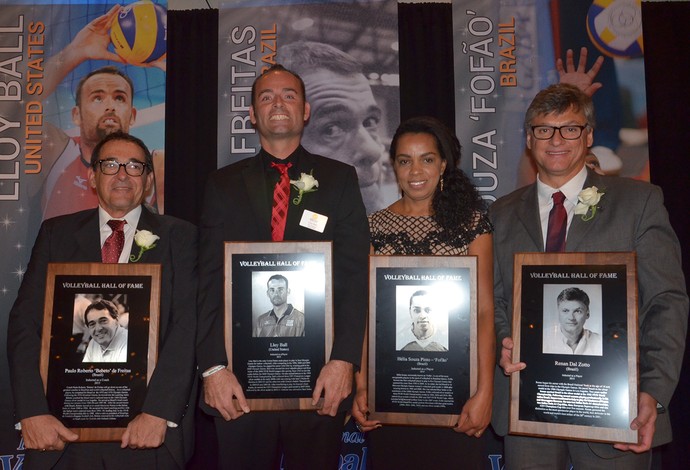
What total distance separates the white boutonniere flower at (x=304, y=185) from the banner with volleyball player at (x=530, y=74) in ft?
8.21

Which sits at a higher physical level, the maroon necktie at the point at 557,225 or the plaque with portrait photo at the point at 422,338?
the maroon necktie at the point at 557,225

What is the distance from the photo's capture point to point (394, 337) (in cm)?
292

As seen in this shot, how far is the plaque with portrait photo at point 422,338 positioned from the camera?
287cm

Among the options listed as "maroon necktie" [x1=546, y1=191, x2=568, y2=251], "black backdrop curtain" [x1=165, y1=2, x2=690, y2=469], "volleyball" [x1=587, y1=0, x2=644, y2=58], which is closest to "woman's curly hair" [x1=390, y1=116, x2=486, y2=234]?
"maroon necktie" [x1=546, y1=191, x2=568, y2=251]

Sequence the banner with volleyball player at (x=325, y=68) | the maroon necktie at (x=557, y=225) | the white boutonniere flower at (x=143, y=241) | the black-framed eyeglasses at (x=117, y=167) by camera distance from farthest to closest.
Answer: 1. the banner with volleyball player at (x=325, y=68)
2. the black-framed eyeglasses at (x=117, y=167)
3. the white boutonniere flower at (x=143, y=241)
4. the maroon necktie at (x=557, y=225)

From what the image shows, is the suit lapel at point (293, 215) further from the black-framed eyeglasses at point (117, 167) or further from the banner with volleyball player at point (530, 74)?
the banner with volleyball player at point (530, 74)

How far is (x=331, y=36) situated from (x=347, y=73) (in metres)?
0.35

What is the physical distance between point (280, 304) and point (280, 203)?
0.50 meters

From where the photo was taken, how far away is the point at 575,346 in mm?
2662

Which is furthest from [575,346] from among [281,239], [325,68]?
[325,68]

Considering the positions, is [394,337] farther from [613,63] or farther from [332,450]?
[613,63]

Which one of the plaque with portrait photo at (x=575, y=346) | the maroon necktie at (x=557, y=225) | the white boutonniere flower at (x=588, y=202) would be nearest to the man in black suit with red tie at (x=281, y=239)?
the plaque with portrait photo at (x=575, y=346)

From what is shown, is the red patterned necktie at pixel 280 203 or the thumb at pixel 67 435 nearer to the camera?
the thumb at pixel 67 435

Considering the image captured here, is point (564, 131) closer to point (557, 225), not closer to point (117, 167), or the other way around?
point (557, 225)
